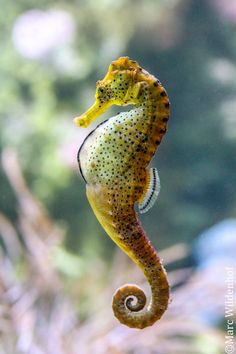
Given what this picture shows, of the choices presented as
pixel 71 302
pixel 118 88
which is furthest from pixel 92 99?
pixel 118 88

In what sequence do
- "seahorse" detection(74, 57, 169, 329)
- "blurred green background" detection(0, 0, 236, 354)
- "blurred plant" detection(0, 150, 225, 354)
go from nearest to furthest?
1. "seahorse" detection(74, 57, 169, 329)
2. "blurred plant" detection(0, 150, 225, 354)
3. "blurred green background" detection(0, 0, 236, 354)

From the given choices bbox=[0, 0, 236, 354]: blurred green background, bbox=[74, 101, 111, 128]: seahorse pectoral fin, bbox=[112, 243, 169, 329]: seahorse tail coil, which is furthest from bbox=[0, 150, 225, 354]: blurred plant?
bbox=[74, 101, 111, 128]: seahorse pectoral fin

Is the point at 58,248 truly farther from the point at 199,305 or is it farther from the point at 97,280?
the point at 199,305

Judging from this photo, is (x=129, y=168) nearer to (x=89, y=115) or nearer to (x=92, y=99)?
(x=89, y=115)

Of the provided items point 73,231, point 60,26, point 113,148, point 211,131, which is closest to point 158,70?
point 211,131

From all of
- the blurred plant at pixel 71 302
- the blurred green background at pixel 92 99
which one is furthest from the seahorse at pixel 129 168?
the blurred green background at pixel 92 99

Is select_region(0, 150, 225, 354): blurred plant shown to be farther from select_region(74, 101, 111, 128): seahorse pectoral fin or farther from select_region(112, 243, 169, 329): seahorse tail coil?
select_region(74, 101, 111, 128): seahorse pectoral fin

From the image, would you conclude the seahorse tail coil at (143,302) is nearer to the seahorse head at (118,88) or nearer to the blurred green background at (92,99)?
the seahorse head at (118,88)
